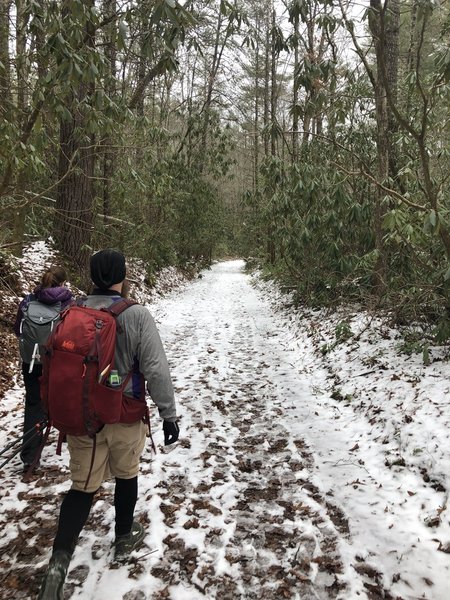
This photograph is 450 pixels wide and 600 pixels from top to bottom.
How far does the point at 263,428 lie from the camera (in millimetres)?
4633

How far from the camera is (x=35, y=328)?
3445 mm

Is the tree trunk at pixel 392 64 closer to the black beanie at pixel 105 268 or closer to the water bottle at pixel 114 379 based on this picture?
the black beanie at pixel 105 268

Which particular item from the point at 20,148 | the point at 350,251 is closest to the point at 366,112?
the point at 350,251

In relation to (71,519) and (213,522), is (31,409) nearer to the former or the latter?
(71,519)

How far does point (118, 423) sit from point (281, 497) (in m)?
1.73

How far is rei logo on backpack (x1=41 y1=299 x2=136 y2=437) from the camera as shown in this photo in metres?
2.16

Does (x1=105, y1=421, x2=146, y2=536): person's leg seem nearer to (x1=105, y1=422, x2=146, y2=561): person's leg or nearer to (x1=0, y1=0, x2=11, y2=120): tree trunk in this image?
(x1=105, y1=422, x2=146, y2=561): person's leg

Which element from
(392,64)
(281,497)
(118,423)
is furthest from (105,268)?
(392,64)

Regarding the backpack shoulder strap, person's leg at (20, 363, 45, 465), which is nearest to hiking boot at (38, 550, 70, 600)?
the backpack shoulder strap

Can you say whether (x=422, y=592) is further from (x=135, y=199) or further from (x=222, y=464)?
(x=135, y=199)

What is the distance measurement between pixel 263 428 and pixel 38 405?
2423 millimetres

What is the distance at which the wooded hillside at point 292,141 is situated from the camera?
413cm

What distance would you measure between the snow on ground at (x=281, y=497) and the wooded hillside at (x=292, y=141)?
1.44 meters

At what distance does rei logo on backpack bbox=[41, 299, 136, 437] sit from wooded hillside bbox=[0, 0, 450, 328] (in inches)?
97.0
